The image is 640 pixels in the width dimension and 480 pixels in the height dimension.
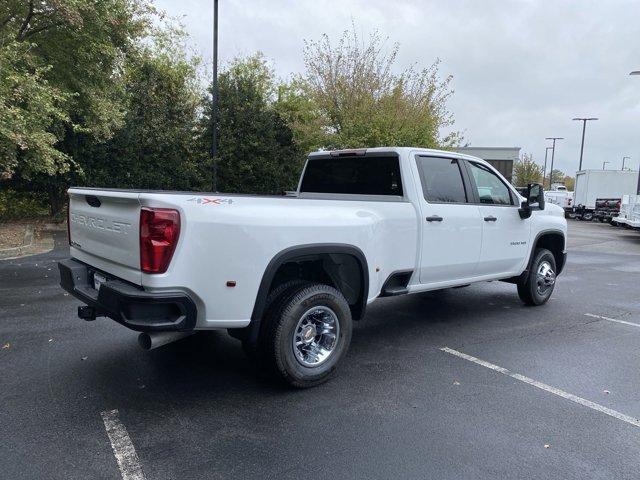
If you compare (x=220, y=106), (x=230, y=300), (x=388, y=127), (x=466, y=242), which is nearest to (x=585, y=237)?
(x=388, y=127)

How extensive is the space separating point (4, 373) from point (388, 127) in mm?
15662

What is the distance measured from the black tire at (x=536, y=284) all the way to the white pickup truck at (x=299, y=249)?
0.71m

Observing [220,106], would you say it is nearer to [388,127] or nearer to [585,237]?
[388,127]

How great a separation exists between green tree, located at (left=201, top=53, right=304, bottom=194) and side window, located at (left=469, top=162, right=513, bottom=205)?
526 inches

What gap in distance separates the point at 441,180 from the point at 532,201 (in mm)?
1505

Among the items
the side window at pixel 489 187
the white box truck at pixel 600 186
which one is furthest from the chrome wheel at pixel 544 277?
the white box truck at pixel 600 186

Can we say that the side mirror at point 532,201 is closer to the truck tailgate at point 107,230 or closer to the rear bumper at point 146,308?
the rear bumper at point 146,308

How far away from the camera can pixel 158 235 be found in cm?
318

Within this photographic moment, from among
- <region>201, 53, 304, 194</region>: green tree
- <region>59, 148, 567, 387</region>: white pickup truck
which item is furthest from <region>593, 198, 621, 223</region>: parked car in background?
<region>59, 148, 567, 387</region>: white pickup truck

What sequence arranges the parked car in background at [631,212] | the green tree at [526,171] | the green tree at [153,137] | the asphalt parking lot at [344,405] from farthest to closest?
the green tree at [526,171] → the parked car in background at [631,212] → the green tree at [153,137] → the asphalt parking lot at [344,405]

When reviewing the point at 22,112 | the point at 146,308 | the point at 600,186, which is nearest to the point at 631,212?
the point at 600,186

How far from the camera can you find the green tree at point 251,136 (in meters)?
18.3

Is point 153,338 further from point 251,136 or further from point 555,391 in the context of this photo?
point 251,136

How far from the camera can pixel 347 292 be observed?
4469 millimetres
